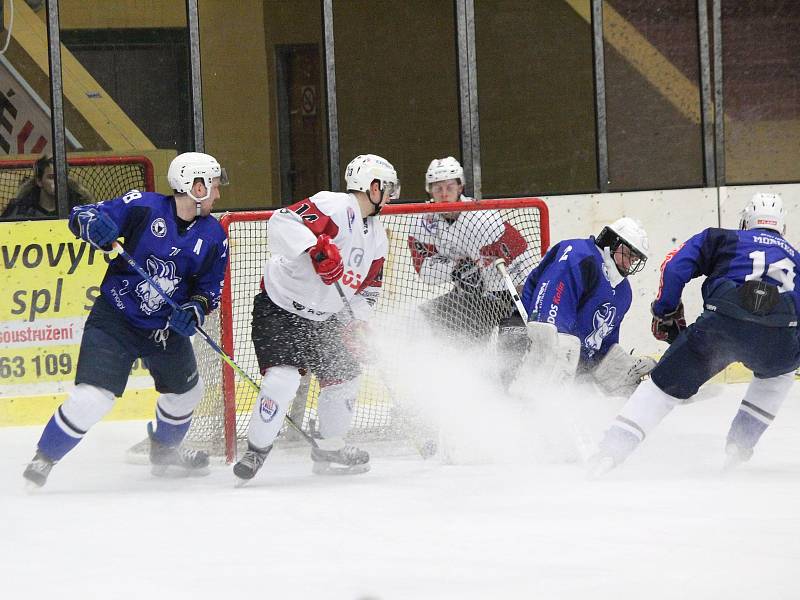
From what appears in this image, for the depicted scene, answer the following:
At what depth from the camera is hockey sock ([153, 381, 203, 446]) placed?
4.36 m

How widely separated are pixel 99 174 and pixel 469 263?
2204mm

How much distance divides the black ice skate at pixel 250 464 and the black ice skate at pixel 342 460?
0.33m

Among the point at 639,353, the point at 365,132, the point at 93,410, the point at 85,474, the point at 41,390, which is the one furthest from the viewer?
the point at 365,132

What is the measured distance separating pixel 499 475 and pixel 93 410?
51.4 inches

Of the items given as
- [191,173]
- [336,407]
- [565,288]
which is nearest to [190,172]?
[191,173]

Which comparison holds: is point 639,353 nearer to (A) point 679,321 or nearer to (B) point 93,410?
(A) point 679,321

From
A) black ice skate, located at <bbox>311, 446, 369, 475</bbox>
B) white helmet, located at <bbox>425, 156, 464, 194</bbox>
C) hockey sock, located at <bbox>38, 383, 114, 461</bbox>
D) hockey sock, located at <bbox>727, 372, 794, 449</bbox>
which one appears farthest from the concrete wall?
hockey sock, located at <bbox>38, 383, 114, 461</bbox>

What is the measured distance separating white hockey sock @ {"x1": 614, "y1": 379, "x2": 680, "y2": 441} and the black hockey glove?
3.65ft

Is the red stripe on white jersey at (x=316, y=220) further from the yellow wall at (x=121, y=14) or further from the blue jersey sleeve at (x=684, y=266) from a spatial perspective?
the yellow wall at (x=121, y=14)

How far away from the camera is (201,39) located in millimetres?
6656

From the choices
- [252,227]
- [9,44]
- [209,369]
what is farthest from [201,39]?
[209,369]

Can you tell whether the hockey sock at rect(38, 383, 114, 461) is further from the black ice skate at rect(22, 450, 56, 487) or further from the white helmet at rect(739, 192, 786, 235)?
the white helmet at rect(739, 192, 786, 235)

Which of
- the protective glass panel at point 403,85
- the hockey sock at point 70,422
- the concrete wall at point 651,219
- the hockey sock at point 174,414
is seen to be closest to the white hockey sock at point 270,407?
the hockey sock at point 174,414

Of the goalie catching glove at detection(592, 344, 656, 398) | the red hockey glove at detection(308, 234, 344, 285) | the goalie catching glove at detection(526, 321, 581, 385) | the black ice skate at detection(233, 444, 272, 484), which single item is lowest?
the black ice skate at detection(233, 444, 272, 484)
